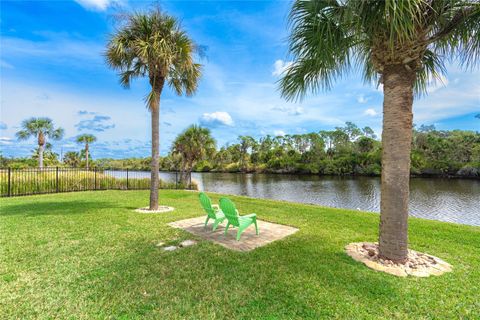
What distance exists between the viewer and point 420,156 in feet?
136

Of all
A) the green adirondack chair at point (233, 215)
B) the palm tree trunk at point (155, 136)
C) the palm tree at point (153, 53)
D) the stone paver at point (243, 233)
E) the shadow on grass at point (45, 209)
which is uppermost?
the palm tree at point (153, 53)

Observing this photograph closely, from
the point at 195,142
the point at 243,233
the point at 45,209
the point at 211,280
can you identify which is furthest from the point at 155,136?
the point at 195,142

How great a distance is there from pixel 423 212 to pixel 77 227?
16664 millimetres

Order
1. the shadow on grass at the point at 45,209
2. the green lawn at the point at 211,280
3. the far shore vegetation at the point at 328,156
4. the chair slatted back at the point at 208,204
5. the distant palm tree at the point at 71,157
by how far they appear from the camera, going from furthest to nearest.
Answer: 1. the distant palm tree at the point at 71,157
2. the far shore vegetation at the point at 328,156
3. the shadow on grass at the point at 45,209
4. the chair slatted back at the point at 208,204
5. the green lawn at the point at 211,280

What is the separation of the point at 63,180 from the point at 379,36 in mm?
15050

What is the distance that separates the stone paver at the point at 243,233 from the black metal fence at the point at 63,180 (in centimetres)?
1001

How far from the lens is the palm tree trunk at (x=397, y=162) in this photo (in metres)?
3.34

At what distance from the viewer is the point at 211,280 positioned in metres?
2.89

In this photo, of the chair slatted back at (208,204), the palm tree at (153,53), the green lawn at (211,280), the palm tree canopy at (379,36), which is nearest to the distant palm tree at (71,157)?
the palm tree at (153,53)

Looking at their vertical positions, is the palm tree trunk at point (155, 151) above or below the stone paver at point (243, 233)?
above

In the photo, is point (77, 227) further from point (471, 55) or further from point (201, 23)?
point (471, 55)

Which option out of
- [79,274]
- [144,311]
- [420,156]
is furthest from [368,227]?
[420,156]

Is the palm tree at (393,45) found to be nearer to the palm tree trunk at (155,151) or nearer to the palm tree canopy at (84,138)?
the palm tree trunk at (155,151)

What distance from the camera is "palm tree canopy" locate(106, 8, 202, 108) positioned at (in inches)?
267
